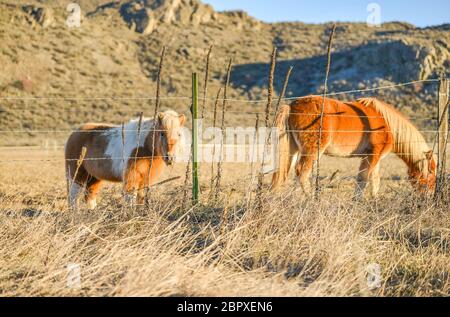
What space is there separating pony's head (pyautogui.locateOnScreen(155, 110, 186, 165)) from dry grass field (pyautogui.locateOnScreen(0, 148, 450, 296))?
51.3 inches

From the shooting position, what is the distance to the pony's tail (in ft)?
25.5

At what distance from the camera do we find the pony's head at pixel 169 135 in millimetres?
6605

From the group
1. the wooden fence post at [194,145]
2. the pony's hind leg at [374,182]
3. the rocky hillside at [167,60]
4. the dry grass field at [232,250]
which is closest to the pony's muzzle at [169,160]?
the wooden fence post at [194,145]

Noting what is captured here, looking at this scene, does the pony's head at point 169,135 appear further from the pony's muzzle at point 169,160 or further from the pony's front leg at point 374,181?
the pony's front leg at point 374,181

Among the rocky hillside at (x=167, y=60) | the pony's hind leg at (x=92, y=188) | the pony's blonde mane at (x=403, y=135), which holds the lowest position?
the pony's hind leg at (x=92, y=188)

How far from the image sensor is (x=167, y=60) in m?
47.8

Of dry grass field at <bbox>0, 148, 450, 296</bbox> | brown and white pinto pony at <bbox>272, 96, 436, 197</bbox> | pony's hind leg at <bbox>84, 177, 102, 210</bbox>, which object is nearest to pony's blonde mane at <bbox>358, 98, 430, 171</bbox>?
brown and white pinto pony at <bbox>272, 96, 436, 197</bbox>

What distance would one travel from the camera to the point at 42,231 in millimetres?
4195

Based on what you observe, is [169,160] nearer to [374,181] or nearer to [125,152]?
[125,152]

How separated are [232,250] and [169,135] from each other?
291cm

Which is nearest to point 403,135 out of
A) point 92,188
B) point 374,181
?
point 374,181

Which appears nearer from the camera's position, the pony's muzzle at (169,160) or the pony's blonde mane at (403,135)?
the pony's muzzle at (169,160)
